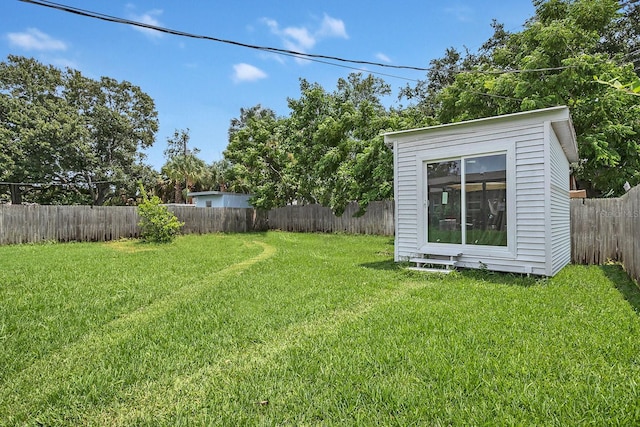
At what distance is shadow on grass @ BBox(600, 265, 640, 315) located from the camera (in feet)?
14.8

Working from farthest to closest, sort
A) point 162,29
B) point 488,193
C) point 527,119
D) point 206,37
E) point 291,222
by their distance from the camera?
point 291,222
point 488,193
point 527,119
point 206,37
point 162,29

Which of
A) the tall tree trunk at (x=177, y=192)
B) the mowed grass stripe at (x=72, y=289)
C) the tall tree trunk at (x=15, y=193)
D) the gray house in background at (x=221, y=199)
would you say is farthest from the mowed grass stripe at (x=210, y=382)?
the tall tree trunk at (x=15, y=193)

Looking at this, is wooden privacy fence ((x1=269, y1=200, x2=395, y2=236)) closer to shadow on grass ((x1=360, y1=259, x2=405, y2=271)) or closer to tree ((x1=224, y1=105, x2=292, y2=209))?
tree ((x1=224, y1=105, x2=292, y2=209))

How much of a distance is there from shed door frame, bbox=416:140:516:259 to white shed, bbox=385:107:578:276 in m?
0.02

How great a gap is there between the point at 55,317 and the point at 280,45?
15.8 ft

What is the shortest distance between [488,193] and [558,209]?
155cm

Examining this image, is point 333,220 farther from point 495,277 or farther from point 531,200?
point 531,200

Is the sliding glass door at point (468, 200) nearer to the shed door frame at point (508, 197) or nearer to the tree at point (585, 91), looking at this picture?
the shed door frame at point (508, 197)

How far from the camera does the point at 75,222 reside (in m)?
13.3

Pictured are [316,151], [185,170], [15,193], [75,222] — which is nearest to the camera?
[75,222]

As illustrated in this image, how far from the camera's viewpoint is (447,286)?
551cm

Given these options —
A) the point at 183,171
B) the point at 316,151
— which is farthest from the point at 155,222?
the point at 183,171

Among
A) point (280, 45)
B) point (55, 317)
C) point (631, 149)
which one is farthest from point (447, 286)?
point (631, 149)

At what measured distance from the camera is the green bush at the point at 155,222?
13094 mm
